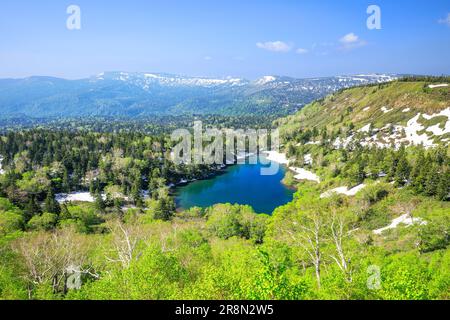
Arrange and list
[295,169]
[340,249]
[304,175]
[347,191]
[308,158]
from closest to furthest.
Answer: [340,249] → [347,191] → [304,175] → [295,169] → [308,158]

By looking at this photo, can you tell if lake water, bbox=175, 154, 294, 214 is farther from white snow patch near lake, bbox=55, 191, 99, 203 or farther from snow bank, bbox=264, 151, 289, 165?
white snow patch near lake, bbox=55, 191, 99, 203

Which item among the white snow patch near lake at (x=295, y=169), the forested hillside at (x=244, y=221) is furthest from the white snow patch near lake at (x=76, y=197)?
the white snow patch near lake at (x=295, y=169)

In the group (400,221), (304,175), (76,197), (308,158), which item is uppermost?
(308,158)

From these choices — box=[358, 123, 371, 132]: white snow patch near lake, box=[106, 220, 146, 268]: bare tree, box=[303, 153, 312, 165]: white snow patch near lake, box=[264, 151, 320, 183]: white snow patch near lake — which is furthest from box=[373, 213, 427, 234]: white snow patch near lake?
box=[358, 123, 371, 132]: white snow patch near lake

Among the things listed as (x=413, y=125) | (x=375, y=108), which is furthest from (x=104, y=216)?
(x=375, y=108)

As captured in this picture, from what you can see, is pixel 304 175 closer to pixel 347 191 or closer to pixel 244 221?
pixel 347 191

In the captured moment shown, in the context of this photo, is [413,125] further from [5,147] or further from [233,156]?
[5,147]

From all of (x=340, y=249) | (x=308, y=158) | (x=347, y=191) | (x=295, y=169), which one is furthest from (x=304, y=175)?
(x=340, y=249)

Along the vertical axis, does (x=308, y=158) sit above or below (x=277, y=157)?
above
